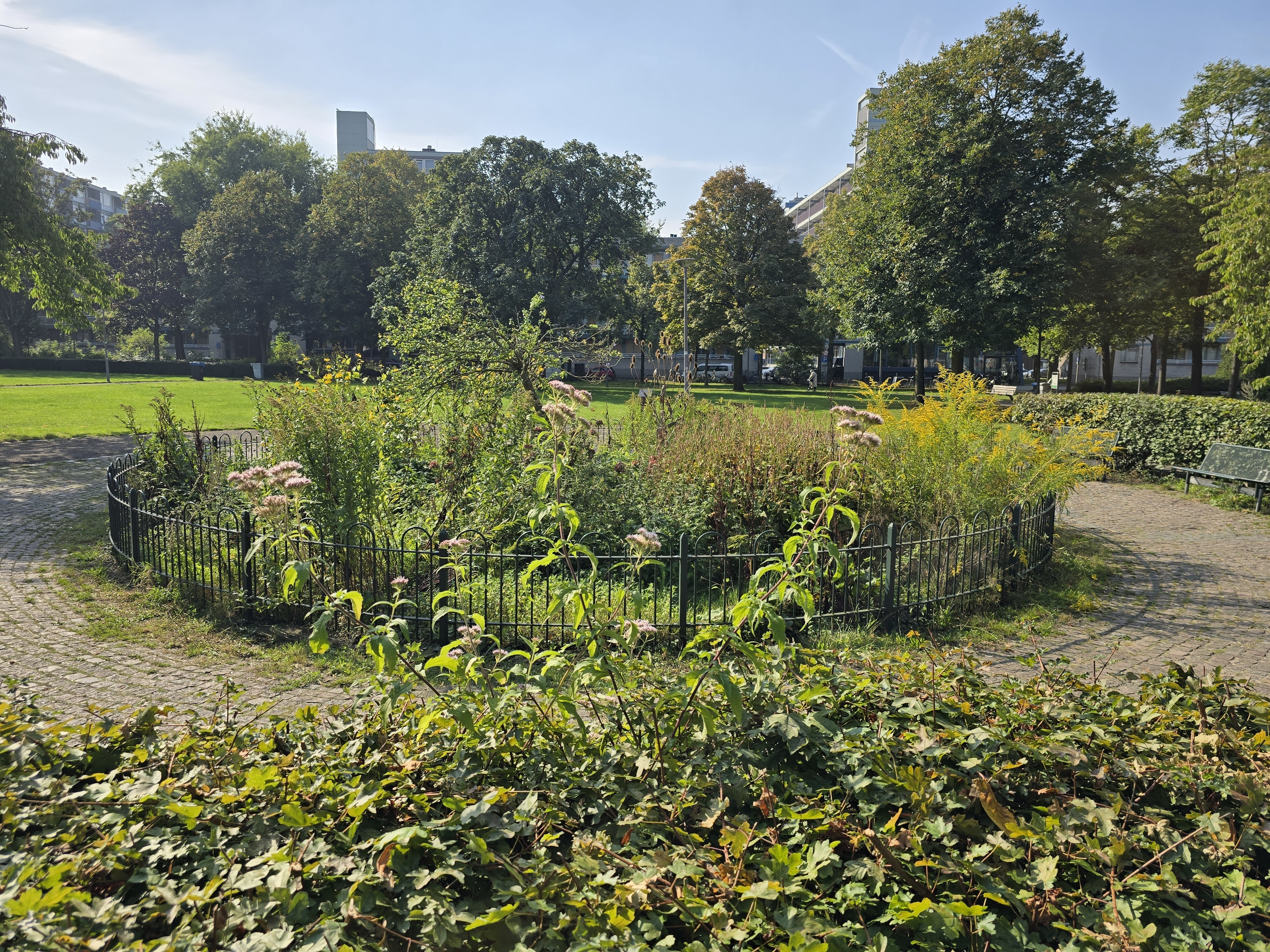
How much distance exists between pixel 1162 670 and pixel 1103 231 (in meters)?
27.7

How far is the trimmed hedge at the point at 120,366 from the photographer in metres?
48.2

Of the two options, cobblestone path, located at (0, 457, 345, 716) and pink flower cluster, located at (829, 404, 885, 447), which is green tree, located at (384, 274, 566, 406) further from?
pink flower cluster, located at (829, 404, 885, 447)

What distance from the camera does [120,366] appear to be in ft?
166

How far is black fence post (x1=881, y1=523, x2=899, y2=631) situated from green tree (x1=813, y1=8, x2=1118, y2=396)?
23.1 meters

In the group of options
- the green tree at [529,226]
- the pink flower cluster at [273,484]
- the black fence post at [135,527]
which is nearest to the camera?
the pink flower cluster at [273,484]

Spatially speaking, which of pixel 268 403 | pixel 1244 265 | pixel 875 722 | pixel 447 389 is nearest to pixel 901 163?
pixel 1244 265

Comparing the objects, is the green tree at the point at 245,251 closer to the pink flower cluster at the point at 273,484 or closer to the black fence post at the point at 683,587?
the black fence post at the point at 683,587

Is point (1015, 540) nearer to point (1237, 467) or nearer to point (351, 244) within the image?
point (1237, 467)

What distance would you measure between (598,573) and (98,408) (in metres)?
26.5

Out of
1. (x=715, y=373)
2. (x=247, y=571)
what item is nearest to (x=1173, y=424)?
(x=247, y=571)

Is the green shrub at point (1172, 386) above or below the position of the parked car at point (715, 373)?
below

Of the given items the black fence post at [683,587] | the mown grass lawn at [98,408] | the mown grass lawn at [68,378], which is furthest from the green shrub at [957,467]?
the mown grass lawn at [68,378]

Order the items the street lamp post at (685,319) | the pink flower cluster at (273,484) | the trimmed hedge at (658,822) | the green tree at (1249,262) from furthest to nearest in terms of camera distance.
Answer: the green tree at (1249,262) < the street lamp post at (685,319) < the pink flower cluster at (273,484) < the trimmed hedge at (658,822)

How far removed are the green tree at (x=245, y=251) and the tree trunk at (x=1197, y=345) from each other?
1875 inches
